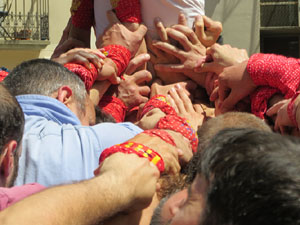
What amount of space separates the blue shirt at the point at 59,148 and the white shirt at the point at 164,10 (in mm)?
908

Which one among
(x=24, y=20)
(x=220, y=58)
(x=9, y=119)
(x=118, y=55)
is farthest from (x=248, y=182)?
(x=24, y=20)

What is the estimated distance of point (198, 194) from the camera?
0.59 metres

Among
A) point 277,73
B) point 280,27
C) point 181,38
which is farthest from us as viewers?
point 280,27

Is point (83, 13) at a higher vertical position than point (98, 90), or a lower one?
higher

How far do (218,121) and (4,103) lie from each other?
2.14 feet

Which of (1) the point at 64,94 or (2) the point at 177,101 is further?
(2) the point at 177,101

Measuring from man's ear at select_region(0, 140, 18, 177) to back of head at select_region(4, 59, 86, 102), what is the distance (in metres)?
0.49

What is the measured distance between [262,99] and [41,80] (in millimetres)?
764

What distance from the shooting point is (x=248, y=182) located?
50 centimetres

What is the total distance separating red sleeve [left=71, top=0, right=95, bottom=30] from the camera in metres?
2.25

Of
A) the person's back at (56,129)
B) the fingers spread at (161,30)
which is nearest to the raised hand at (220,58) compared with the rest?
the fingers spread at (161,30)

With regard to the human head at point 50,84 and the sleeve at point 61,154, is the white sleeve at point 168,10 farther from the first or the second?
the sleeve at point 61,154

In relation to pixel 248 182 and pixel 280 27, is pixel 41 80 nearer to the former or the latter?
pixel 248 182

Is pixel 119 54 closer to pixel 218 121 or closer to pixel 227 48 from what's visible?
pixel 227 48
